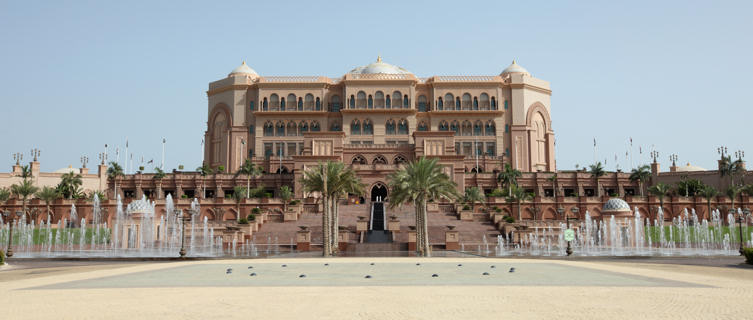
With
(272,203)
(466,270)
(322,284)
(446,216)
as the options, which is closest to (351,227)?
(446,216)

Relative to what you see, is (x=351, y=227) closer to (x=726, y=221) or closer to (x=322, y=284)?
(x=322, y=284)

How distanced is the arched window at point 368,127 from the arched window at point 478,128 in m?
14.4

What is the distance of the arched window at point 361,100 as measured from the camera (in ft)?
281

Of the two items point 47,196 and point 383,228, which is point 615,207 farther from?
point 47,196

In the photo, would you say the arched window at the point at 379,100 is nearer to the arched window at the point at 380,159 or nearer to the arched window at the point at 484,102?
the arched window at the point at 380,159

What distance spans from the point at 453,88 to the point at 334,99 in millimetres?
17130

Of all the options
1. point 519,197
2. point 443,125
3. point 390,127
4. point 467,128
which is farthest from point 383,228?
point 467,128

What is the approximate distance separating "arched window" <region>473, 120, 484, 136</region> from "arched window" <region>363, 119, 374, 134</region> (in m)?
14.4

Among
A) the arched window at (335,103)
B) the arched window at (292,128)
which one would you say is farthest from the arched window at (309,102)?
the arched window at (292,128)

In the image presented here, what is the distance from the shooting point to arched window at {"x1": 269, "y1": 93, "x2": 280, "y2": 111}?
86625 millimetres

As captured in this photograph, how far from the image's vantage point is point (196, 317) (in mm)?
12430

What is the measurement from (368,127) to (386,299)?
70.5 meters

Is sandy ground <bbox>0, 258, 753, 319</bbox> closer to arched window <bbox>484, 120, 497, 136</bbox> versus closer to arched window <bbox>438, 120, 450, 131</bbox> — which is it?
arched window <bbox>484, 120, 497, 136</bbox>

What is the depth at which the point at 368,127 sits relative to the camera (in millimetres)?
85062
